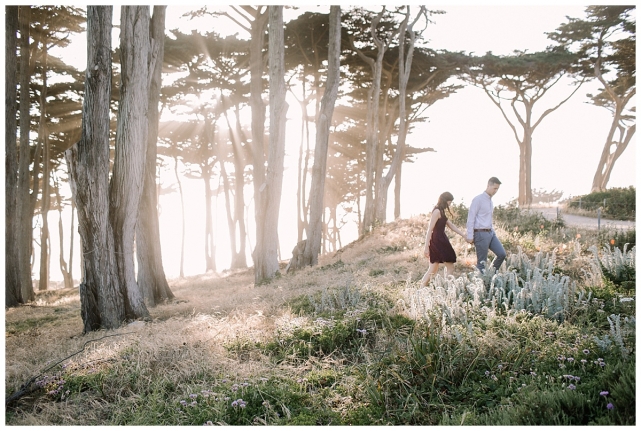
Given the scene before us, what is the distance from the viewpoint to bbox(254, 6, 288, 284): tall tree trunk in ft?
36.6

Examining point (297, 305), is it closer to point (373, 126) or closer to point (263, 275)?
point (263, 275)

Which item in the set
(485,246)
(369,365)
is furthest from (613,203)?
(369,365)

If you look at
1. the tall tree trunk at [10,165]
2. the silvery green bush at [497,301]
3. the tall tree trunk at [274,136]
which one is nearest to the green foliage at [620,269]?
the silvery green bush at [497,301]

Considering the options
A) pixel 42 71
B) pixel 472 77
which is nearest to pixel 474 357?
pixel 42 71

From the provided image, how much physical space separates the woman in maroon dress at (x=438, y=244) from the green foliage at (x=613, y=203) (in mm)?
12462

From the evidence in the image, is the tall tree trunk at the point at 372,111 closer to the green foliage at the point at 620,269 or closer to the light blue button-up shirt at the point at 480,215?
the light blue button-up shirt at the point at 480,215

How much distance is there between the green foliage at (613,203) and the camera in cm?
1718

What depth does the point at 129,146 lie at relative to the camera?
6941 millimetres

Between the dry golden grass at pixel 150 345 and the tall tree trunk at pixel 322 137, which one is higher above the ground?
the tall tree trunk at pixel 322 137

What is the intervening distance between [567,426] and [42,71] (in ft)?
58.5

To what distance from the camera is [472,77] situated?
68.4 ft

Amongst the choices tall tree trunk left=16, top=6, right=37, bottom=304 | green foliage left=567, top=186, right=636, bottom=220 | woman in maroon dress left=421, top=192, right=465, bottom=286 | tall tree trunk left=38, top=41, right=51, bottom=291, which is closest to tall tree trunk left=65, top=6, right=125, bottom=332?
woman in maroon dress left=421, top=192, right=465, bottom=286

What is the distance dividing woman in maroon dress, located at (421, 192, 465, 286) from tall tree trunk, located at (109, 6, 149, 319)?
4449 millimetres

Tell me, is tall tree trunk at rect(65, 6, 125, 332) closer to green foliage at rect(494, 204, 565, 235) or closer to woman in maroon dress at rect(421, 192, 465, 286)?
woman in maroon dress at rect(421, 192, 465, 286)
